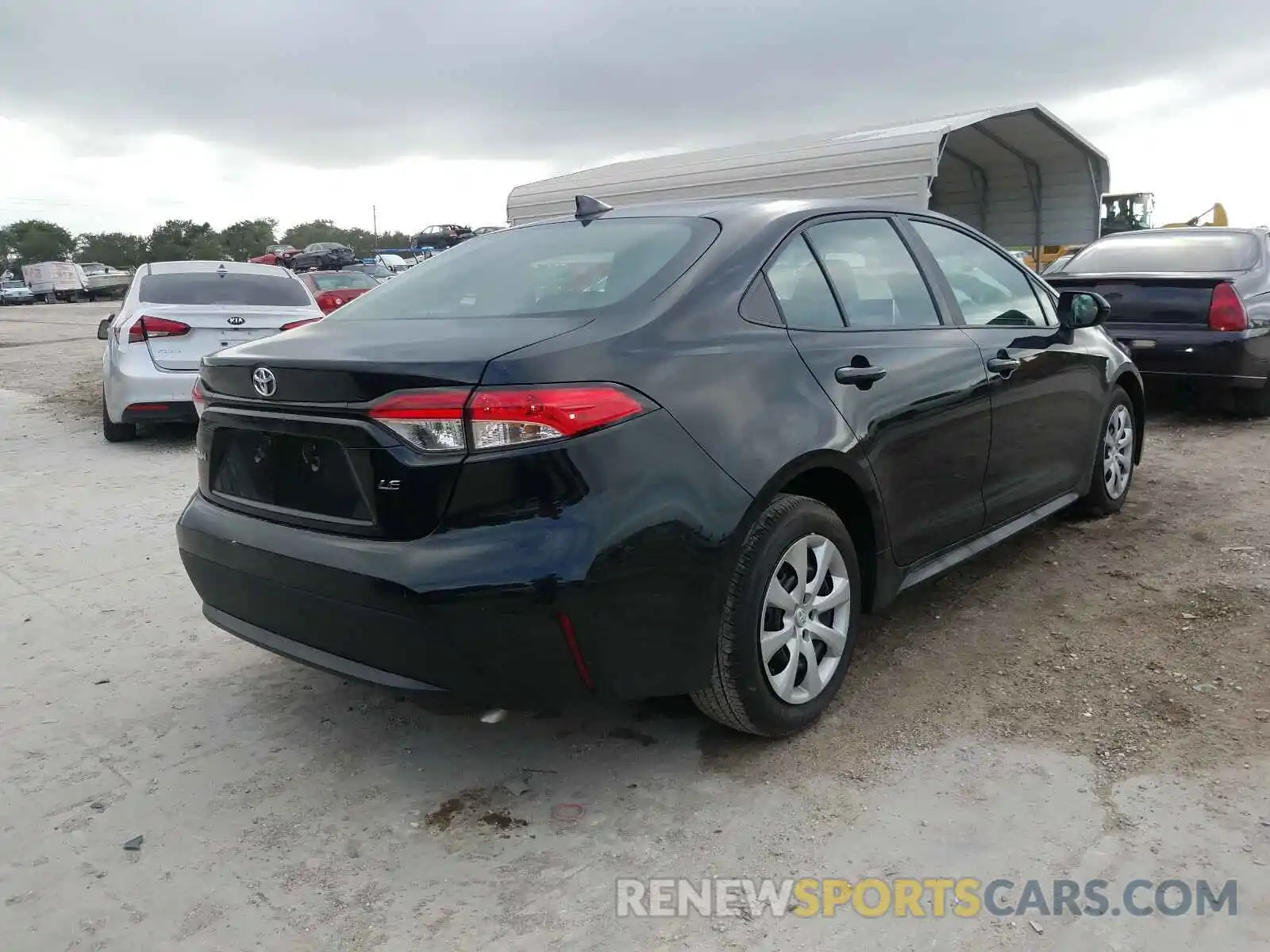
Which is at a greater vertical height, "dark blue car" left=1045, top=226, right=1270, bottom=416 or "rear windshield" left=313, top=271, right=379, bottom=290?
"rear windshield" left=313, top=271, right=379, bottom=290

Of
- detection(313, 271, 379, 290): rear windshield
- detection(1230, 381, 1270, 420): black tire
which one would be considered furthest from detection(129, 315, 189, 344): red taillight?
detection(313, 271, 379, 290): rear windshield

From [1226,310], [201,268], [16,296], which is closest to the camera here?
[1226,310]

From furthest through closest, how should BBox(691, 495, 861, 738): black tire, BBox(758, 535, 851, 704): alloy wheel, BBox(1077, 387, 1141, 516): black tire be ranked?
BBox(1077, 387, 1141, 516): black tire < BBox(758, 535, 851, 704): alloy wheel < BBox(691, 495, 861, 738): black tire

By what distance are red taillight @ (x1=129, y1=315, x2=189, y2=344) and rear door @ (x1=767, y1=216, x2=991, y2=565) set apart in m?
5.82

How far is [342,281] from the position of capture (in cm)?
1800

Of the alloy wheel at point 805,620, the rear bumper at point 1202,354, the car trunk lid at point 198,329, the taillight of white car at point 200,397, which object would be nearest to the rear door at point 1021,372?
the alloy wheel at point 805,620

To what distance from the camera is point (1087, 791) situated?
8.82ft

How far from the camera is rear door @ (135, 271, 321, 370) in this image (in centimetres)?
Answer: 759

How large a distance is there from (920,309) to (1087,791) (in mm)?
1712

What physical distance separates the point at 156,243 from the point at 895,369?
8802cm

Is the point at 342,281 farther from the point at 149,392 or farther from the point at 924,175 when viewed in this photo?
the point at 924,175

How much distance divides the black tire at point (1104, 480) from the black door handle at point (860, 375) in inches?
81.3

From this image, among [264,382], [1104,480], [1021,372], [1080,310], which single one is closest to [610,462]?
[264,382]

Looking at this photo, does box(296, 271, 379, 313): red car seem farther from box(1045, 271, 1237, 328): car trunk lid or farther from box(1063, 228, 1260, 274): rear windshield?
box(1045, 271, 1237, 328): car trunk lid
